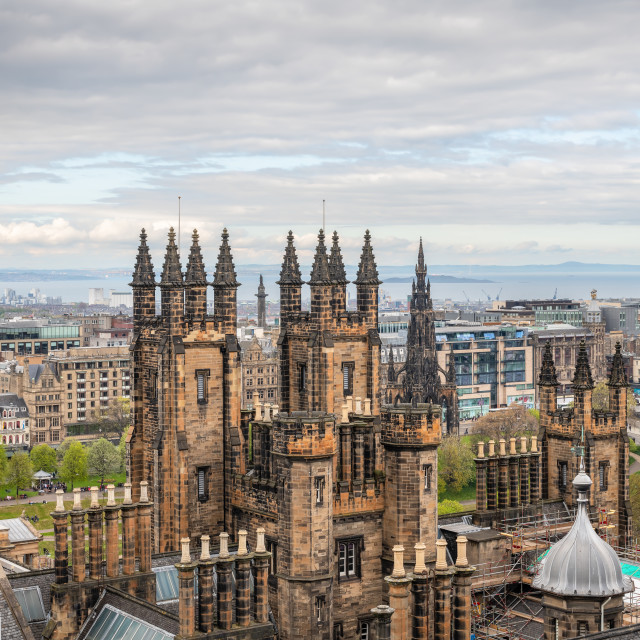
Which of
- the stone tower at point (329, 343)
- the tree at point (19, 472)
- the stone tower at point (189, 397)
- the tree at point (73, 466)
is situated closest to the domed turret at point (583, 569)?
the stone tower at point (329, 343)

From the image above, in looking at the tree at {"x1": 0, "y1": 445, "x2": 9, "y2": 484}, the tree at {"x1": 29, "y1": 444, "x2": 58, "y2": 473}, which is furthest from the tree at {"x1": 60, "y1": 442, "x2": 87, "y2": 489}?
the tree at {"x1": 0, "y1": 445, "x2": 9, "y2": 484}

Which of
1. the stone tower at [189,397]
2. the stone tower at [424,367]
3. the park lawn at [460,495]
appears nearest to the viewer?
the stone tower at [189,397]

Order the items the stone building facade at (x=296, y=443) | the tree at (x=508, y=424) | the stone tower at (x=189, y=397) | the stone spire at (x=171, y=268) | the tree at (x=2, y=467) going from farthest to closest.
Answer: the tree at (x=508, y=424) → the tree at (x=2, y=467) → the stone spire at (x=171, y=268) → the stone tower at (x=189, y=397) → the stone building facade at (x=296, y=443)

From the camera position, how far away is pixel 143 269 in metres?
66.3

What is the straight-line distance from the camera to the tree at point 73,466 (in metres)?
155

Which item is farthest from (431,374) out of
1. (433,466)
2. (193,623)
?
(193,623)

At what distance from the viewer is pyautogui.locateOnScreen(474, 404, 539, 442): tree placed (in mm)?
173125

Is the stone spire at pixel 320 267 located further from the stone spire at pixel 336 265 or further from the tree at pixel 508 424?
the tree at pixel 508 424

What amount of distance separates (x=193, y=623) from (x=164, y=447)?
17883 mm

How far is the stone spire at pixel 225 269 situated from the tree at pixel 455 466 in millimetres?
88401

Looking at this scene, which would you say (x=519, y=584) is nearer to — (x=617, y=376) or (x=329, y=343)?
(x=329, y=343)

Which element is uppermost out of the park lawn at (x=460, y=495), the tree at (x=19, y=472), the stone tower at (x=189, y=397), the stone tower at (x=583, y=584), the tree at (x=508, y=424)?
the stone tower at (x=189, y=397)

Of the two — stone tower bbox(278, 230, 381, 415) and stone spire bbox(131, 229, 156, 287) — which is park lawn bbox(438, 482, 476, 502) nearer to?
stone tower bbox(278, 230, 381, 415)

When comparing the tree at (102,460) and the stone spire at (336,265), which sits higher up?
the stone spire at (336,265)
